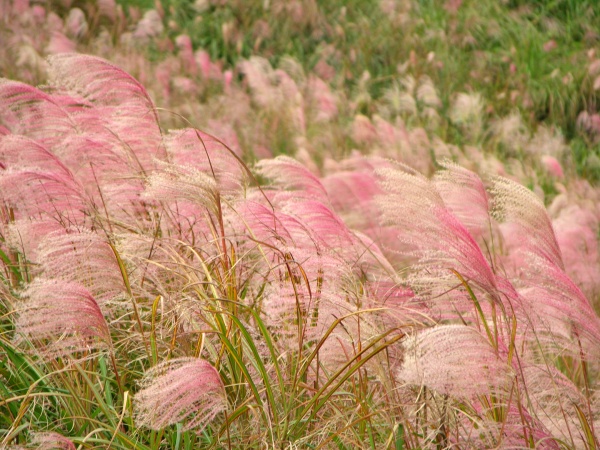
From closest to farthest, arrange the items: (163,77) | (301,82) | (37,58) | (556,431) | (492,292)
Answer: (492,292) → (556,431) → (37,58) → (163,77) → (301,82)

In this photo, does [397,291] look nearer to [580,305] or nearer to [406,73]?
[580,305]

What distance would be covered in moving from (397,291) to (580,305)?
0.57 meters

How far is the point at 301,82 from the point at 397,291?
505cm

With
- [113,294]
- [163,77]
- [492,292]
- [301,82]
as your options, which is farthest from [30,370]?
[301,82]

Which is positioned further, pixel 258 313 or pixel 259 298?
pixel 259 298

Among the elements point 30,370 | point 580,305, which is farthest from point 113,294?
point 580,305

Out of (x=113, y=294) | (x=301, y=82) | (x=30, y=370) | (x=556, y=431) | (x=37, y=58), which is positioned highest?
(x=113, y=294)

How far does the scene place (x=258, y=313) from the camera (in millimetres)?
2271

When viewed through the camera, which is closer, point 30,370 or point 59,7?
point 30,370

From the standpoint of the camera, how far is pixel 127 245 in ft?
6.91

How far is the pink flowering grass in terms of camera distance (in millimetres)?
1727

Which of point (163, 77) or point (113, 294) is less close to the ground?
point (113, 294)

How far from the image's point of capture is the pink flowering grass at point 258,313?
1.73 meters

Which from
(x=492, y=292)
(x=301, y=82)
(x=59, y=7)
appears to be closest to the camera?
(x=492, y=292)
